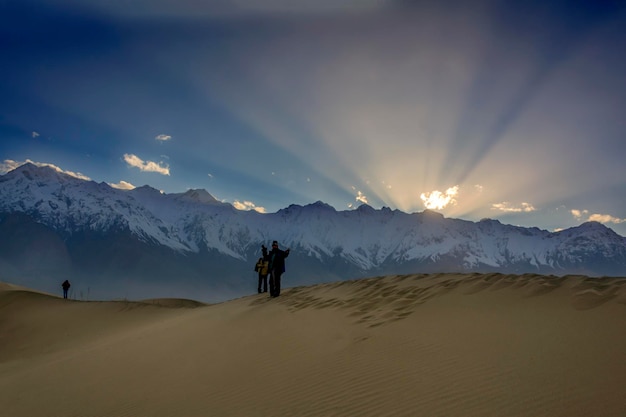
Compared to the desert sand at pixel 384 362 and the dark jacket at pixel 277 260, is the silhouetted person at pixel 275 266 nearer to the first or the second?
the dark jacket at pixel 277 260

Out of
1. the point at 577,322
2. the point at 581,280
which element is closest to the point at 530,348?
the point at 577,322

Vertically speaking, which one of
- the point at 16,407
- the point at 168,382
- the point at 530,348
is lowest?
the point at 16,407

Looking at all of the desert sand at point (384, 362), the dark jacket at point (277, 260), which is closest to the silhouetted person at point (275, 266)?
the dark jacket at point (277, 260)

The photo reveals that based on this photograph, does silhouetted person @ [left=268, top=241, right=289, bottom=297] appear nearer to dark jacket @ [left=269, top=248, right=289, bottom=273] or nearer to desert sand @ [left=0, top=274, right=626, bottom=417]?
dark jacket @ [left=269, top=248, right=289, bottom=273]

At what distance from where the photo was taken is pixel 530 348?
425 cm

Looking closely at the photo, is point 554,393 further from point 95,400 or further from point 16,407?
point 16,407

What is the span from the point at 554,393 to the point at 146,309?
18447 mm

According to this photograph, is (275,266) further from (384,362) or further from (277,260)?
(384,362)

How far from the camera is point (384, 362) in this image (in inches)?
187

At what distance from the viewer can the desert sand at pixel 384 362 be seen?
11.4 ft

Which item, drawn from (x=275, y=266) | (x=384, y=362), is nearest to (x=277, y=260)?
(x=275, y=266)

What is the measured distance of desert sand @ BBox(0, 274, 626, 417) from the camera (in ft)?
11.4

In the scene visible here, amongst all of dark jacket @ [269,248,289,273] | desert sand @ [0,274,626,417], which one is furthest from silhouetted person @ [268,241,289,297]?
desert sand @ [0,274,626,417]

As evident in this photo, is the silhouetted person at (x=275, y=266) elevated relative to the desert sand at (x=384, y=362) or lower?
elevated
